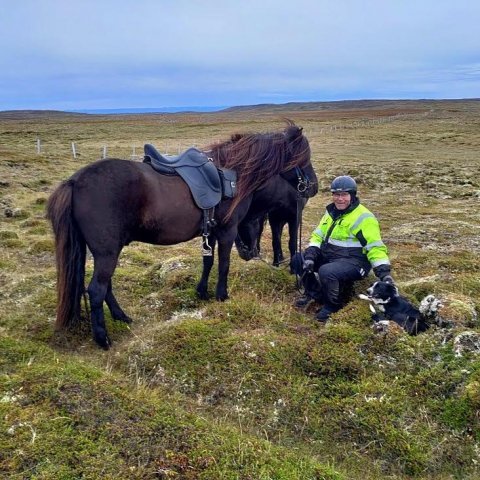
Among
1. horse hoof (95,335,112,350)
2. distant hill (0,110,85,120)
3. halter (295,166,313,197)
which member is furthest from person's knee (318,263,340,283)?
distant hill (0,110,85,120)

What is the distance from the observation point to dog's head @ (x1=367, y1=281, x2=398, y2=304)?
17.0 feet

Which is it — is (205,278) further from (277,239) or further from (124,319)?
(277,239)

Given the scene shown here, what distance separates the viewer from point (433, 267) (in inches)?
309

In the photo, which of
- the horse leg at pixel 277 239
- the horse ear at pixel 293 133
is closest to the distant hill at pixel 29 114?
the horse leg at pixel 277 239

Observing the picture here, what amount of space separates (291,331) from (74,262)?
258 centimetres

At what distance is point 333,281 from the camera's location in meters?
5.55

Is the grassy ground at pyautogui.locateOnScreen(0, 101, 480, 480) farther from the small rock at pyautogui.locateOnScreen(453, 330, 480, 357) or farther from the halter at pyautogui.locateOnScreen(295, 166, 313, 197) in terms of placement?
the halter at pyautogui.locateOnScreen(295, 166, 313, 197)

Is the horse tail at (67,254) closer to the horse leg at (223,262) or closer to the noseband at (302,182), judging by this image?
the horse leg at (223,262)

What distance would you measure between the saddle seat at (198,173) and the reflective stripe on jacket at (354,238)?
1358mm

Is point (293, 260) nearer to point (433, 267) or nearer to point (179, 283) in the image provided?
point (179, 283)

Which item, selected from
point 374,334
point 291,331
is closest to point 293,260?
point 291,331

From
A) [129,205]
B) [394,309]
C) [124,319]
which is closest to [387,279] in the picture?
[394,309]

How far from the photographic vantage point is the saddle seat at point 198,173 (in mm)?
5551

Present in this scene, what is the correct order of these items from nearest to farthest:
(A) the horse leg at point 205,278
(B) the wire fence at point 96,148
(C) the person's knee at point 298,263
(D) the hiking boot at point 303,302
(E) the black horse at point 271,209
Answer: (D) the hiking boot at point 303,302 < (C) the person's knee at point 298,263 < (A) the horse leg at point 205,278 < (E) the black horse at point 271,209 < (B) the wire fence at point 96,148
